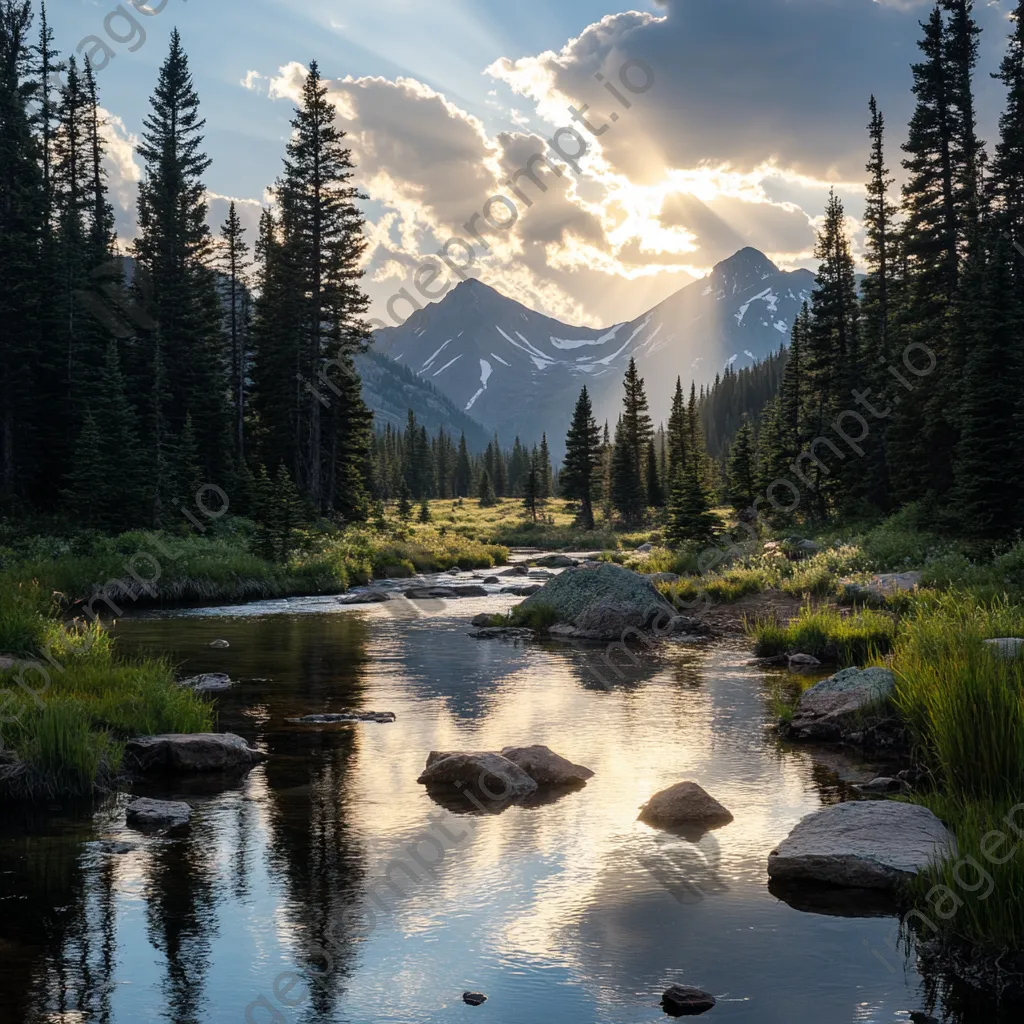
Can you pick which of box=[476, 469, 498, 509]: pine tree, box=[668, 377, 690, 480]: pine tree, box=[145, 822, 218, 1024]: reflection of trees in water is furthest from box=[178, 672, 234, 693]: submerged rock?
box=[476, 469, 498, 509]: pine tree

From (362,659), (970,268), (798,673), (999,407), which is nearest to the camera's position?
(798,673)

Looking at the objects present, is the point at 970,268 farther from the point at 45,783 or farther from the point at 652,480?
the point at 652,480

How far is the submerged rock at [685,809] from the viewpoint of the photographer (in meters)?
10.2

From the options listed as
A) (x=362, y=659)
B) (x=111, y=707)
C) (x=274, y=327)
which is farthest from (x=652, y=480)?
(x=111, y=707)

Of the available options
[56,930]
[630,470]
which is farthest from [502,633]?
[630,470]

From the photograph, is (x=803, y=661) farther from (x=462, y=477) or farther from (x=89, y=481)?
(x=462, y=477)

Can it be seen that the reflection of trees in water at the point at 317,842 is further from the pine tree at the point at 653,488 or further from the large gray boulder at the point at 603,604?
the pine tree at the point at 653,488

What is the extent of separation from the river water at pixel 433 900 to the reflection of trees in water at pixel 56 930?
23 mm

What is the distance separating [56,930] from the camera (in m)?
7.42

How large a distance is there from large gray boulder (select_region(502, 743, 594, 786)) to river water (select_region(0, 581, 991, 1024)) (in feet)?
1.14

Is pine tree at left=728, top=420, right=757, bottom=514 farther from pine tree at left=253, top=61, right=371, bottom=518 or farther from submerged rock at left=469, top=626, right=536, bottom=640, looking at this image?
submerged rock at left=469, top=626, right=536, bottom=640

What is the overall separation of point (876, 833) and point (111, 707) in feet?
31.3

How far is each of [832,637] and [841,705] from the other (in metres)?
6.08

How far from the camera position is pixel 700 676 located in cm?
1862
